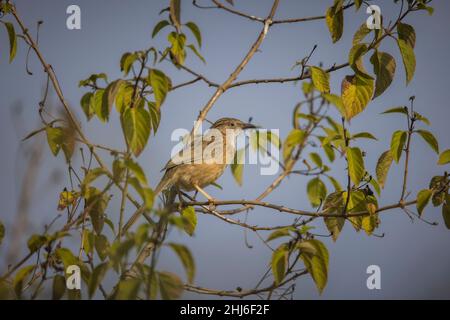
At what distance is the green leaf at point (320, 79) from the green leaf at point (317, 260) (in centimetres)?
113

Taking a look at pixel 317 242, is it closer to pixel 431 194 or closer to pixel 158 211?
pixel 431 194

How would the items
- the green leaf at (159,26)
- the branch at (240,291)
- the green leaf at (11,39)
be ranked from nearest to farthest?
1. the branch at (240,291)
2. the green leaf at (11,39)
3. the green leaf at (159,26)

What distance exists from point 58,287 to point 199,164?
303 centimetres

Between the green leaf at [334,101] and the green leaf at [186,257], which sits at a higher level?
the green leaf at [334,101]

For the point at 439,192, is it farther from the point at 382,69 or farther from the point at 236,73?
the point at 236,73

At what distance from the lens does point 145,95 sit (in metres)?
3.61

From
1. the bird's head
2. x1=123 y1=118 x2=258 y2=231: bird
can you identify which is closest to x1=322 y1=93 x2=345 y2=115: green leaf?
x1=123 y1=118 x2=258 y2=231: bird

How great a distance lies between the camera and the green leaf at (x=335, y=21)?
13.2 ft

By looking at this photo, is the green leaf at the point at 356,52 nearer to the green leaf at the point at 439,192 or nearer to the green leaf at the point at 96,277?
the green leaf at the point at 439,192

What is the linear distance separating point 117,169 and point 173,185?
8.83 ft

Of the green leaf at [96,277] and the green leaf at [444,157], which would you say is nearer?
the green leaf at [96,277]

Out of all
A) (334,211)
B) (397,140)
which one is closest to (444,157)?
(397,140)

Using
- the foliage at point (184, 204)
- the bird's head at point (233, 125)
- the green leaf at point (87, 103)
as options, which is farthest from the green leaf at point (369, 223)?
the bird's head at point (233, 125)

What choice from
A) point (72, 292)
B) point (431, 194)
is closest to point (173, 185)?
point (72, 292)
